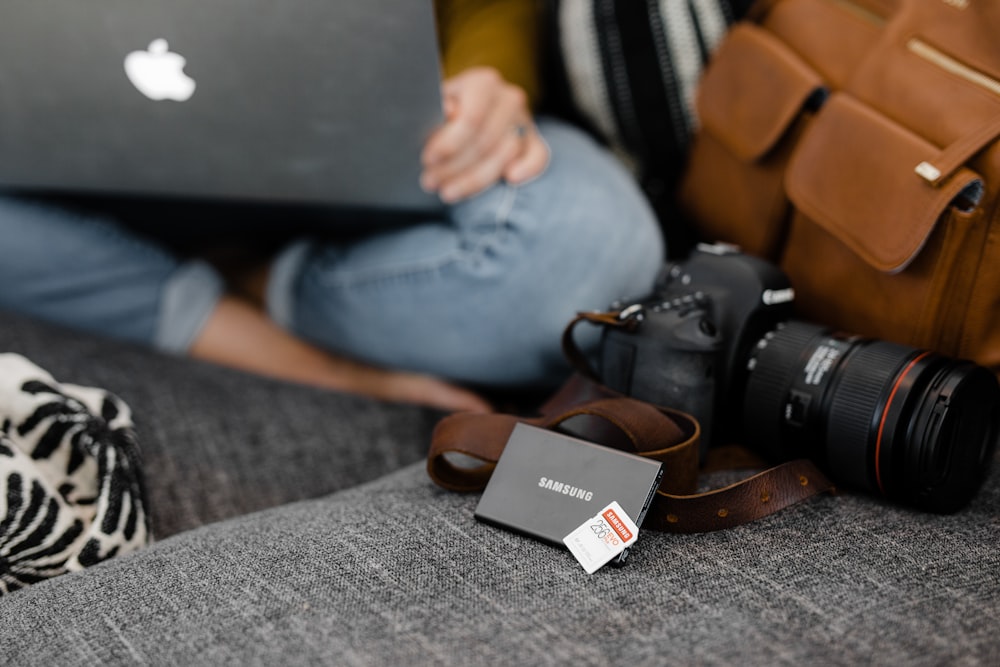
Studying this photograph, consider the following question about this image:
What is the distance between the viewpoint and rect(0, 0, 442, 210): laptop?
678 millimetres

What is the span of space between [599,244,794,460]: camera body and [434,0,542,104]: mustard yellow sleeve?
1.23 feet

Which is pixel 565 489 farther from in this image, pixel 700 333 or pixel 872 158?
pixel 872 158

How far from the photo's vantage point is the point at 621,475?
583 mm

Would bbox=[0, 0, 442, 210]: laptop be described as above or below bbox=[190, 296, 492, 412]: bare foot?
above

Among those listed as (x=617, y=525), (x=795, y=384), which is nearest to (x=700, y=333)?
(x=795, y=384)

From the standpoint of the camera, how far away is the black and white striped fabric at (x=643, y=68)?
953 mm

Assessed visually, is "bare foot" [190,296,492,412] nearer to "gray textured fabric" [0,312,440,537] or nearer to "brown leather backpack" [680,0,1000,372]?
"gray textured fabric" [0,312,440,537]

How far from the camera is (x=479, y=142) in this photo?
87 centimetres

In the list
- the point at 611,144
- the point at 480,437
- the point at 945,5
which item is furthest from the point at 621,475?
the point at 611,144

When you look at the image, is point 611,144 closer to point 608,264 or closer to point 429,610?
point 608,264

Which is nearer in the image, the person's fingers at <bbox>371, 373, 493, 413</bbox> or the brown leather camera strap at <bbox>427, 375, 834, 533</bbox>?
the brown leather camera strap at <bbox>427, 375, 834, 533</bbox>

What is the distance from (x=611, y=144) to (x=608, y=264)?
10.8 inches

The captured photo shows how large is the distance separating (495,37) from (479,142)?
9.1 inches

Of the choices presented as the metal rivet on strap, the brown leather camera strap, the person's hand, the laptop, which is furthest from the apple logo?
the metal rivet on strap
